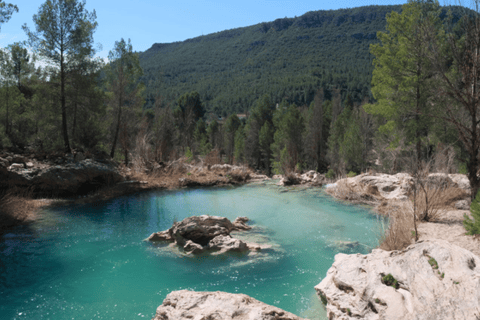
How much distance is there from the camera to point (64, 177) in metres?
12.7

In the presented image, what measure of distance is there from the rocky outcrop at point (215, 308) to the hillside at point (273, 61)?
69986 mm

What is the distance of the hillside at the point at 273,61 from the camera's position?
84938 mm

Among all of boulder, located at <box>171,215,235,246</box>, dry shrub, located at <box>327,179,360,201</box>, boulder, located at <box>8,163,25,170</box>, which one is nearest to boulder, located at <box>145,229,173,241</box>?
boulder, located at <box>171,215,235,246</box>

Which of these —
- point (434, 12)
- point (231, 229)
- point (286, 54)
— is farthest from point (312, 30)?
point (231, 229)

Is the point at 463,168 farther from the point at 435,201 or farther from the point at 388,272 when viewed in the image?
the point at 388,272

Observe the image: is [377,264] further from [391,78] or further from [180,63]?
[180,63]

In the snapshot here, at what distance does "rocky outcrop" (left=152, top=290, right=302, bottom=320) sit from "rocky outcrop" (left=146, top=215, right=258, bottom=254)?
355cm

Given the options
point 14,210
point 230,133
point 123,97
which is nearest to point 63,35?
point 123,97

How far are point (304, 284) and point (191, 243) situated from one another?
2831mm

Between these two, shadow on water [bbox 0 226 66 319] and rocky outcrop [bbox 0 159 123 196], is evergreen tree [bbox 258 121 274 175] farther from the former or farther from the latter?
shadow on water [bbox 0 226 66 319]

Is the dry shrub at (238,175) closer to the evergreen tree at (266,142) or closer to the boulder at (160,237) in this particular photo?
the boulder at (160,237)

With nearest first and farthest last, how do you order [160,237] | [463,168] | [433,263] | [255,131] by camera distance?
[433,263] → [160,237] → [463,168] → [255,131]

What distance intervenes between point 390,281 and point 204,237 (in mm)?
4871

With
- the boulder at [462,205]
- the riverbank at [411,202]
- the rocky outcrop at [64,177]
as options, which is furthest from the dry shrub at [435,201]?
the rocky outcrop at [64,177]
